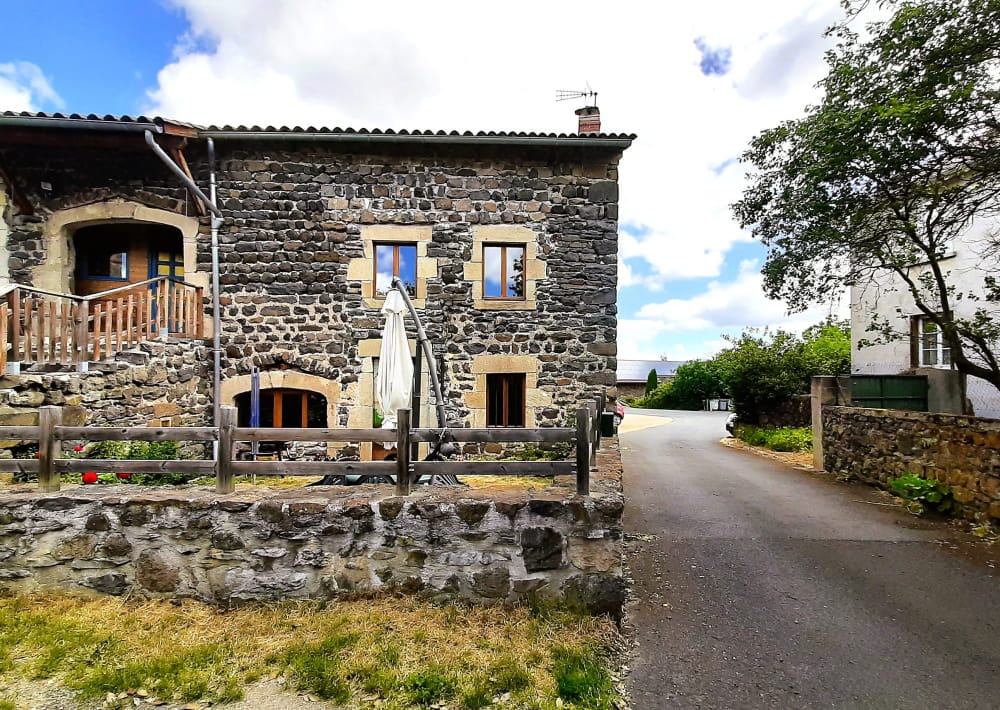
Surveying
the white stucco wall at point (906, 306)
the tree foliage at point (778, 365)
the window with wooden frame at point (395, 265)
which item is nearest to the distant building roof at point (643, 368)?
the tree foliage at point (778, 365)

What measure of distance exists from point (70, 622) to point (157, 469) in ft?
3.62

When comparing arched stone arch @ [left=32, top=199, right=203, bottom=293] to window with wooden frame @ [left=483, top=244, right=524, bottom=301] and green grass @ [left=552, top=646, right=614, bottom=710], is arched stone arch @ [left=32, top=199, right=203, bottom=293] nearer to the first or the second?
window with wooden frame @ [left=483, top=244, right=524, bottom=301]

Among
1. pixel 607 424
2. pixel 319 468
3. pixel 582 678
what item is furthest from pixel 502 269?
pixel 582 678

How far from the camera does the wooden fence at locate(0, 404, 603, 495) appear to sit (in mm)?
3902

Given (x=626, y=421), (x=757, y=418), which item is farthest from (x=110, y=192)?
(x=626, y=421)

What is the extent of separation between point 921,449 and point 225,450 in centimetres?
935

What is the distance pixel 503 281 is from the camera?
8.77 meters

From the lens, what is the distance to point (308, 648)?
3.28 m

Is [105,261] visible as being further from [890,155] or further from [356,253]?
[890,155]

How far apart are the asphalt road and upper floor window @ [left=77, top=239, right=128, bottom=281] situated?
9.73 metres

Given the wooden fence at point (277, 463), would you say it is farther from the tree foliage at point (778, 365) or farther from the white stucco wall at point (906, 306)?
the tree foliage at point (778, 365)

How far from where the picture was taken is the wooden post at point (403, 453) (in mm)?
3928

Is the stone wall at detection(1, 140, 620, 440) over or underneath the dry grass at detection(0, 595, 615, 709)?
over

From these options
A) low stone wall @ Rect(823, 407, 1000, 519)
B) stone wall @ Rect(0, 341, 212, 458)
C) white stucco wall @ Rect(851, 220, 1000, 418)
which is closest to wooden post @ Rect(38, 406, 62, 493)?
stone wall @ Rect(0, 341, 212, 458)
